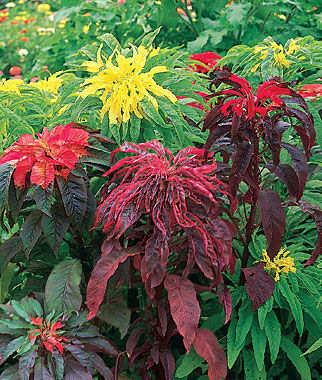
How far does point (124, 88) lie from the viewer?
132 centimetres

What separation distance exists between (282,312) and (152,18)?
175 centimetres

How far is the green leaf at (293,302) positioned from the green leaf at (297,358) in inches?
4.7

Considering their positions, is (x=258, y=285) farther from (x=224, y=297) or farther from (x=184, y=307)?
(x=184, y=307)

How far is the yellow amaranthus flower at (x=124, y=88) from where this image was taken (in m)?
1.31

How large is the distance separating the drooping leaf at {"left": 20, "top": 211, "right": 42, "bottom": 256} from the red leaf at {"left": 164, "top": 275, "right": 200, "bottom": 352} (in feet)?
1.13

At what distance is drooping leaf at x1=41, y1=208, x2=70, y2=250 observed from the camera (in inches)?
50.7

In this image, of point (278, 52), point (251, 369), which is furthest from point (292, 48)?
point (251, 369)

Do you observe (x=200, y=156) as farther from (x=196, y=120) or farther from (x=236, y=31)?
(x=236, y=31)

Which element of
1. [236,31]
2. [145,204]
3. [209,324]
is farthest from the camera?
[236,31]

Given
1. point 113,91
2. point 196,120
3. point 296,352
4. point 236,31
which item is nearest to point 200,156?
point 196,120

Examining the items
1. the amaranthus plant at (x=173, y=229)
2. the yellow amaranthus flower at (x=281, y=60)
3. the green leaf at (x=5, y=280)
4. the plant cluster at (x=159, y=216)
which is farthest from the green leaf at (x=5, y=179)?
the yellow amaranthus flower at (x=281, y=60)

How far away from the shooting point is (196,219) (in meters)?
1.17

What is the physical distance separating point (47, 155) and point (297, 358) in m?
0.84

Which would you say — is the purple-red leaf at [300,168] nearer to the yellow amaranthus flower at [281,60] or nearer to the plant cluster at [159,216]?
the plant cluster at [159,216]
